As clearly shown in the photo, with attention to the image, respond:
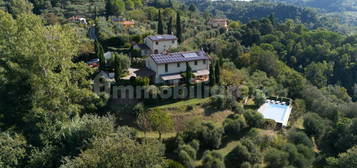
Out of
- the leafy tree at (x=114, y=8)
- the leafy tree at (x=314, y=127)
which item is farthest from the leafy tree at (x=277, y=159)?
the leafy tree at (x=114, y=8)

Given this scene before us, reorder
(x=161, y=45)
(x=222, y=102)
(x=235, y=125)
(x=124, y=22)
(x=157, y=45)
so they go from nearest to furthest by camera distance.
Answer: (x=235, y=125) → (x=222, y=102) → (x=157, y=45) → (x=161, y=45) → (x=124, y=22)

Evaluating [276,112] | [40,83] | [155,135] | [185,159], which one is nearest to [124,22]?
[40,83]

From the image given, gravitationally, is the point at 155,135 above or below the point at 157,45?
below

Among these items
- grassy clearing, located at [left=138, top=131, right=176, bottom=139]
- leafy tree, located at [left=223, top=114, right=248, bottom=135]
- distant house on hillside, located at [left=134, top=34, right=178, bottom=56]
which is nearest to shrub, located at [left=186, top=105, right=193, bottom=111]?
grassy clearing, located at [left=138, top=131, right=176, bottom=139]

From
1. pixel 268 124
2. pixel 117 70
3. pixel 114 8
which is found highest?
pixel 114 8

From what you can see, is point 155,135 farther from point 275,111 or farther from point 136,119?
point 275,111

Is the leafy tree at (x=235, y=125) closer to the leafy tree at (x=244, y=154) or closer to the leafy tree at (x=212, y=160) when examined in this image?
the leafy tree at (x=244, y=154)
